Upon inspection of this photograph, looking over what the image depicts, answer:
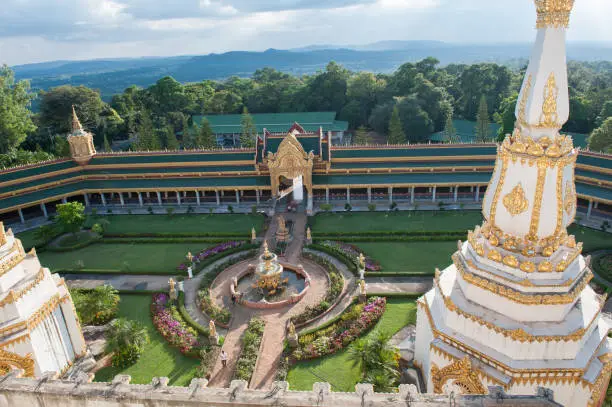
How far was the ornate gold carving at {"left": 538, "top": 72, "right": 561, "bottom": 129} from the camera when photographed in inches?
507

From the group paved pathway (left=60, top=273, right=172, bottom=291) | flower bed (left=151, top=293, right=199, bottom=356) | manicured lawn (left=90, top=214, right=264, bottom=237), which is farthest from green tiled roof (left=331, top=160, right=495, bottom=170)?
flower bed (left=151, top=293, right=199, bottom=356)

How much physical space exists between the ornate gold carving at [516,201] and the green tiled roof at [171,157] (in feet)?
108

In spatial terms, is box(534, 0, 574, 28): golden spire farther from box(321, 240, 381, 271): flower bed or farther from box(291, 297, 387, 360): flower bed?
box(321, 240, 381, 271): flower bed

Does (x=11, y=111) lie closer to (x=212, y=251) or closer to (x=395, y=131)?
(x=212, y=251)

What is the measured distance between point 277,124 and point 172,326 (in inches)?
2167

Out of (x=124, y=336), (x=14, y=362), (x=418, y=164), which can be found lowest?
(x=124, y=336)

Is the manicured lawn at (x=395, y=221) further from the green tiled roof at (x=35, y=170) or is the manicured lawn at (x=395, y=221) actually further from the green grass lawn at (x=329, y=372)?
the green tiled roof at (x=35, y=170)

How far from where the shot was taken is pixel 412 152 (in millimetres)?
43031

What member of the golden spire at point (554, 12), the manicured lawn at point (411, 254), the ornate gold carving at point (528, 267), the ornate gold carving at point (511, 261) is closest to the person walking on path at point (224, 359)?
the manicured lawn at point (411, 254)

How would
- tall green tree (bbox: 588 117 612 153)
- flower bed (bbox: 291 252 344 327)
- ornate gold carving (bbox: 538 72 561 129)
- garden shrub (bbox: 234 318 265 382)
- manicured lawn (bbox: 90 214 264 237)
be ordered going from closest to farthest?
1. ornate gold carving (bbox: 538 72 561 129)
2. garden shrub (bbox: 234 318 265 382)
3. flower bed (bbox: 291 252 344 327)
4. manicured lawn (bbox: 90 214 264 237)
5. tall green tree (bbox: 588 117 612 153)

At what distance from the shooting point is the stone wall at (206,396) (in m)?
9.89

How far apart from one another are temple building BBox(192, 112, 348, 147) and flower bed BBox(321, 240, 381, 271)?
40.1 m

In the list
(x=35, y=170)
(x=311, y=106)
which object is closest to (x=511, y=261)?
(x=35, y=170)

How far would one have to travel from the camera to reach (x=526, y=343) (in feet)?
44.4
